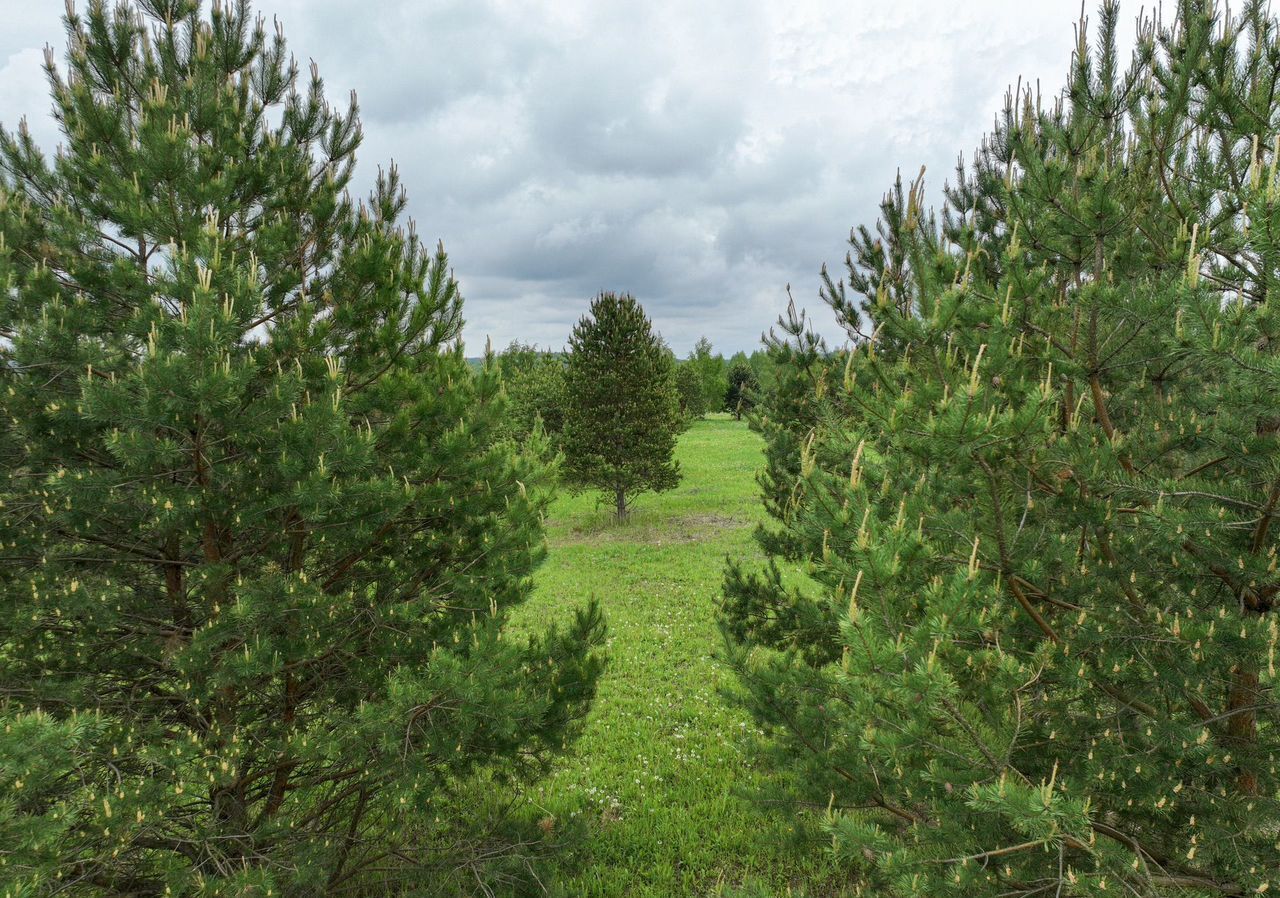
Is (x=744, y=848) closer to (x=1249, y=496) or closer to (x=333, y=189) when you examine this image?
(x=1249, y=496)

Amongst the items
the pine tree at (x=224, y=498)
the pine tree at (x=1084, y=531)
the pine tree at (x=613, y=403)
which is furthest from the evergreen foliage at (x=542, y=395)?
the pine tree at (x=1084, y=531)

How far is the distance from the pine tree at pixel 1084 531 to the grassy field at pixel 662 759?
219 centimetres

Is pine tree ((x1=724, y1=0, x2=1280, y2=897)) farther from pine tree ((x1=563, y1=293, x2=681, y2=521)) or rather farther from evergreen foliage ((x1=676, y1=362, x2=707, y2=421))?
evergreen foliage ((x1=676, y1=362, x2=707, y2=421))

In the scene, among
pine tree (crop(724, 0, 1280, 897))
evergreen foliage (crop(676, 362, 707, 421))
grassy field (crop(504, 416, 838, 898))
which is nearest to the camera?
pine tree (crop(724, 0, 1280, 897))

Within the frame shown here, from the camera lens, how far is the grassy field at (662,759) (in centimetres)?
610

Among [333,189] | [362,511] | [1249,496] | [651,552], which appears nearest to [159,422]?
[362,511]

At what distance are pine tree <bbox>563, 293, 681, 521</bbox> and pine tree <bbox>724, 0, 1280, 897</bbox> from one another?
1683cm

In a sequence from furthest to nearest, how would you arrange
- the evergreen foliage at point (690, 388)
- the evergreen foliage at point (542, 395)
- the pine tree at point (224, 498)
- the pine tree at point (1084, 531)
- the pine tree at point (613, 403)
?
the evergreen foliage at point (690, 388), the evergreen foliage at point (542, 395), the pine tree at point (613, 403), the pine tree at point (224, 498), the pine tree at point (1084, 531)

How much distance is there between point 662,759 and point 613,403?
558 inches

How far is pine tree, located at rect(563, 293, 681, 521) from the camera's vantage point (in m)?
20.8

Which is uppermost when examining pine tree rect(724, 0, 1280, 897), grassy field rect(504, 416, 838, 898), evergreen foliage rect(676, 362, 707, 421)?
evergreen foliage rect(676, 362, 707, 421)

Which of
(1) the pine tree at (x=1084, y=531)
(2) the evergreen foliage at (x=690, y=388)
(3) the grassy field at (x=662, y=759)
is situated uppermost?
(2) the evergreen foliage at (x=690, y=388)

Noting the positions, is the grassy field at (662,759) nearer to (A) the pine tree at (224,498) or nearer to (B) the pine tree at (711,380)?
(A) the pine tree at (224,498)

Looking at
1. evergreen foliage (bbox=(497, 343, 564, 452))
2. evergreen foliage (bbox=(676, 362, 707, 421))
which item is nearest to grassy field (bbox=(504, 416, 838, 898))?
evergreen foliage (bbox=(497, 343, 564, 452))
